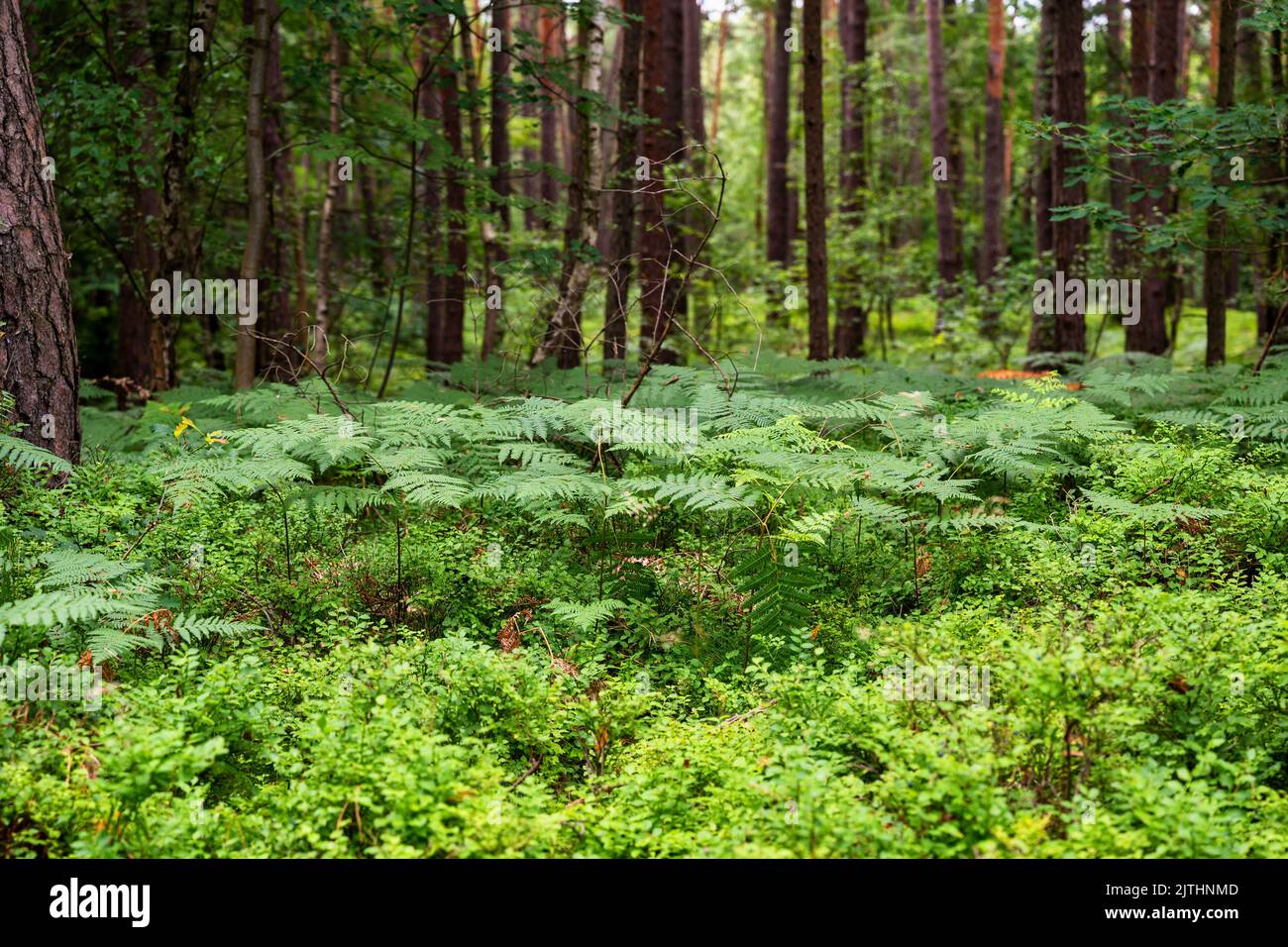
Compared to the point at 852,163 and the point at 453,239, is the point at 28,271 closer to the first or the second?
the point at 453,239

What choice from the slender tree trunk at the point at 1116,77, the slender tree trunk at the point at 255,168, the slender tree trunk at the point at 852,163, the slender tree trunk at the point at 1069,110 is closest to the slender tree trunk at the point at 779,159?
the slender tree trunk at the point at 852,163

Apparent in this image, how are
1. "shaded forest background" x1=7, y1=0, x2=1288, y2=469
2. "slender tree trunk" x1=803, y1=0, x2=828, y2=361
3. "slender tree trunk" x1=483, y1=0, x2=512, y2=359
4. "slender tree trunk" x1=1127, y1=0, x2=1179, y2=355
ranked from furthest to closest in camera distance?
"slender tree trunk" x1=1127, y1=0, x2=1179, y2=355 < "slender tree trunk" x1=803, y1=0, x2=828, y2=361 < "slender tree trunk" x1=483, y1=0, x2=512, y2=359 < "shaded forest background" x1=7, y1=0, x2=1288, y2=469

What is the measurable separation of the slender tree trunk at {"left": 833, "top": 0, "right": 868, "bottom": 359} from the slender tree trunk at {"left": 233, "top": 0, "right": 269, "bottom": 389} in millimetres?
10011

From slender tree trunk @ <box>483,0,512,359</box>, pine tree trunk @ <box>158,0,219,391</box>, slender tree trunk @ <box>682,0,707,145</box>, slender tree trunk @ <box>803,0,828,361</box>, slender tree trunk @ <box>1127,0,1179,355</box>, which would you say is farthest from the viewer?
slender tree trunk @ <box>682,0,707,145</box>

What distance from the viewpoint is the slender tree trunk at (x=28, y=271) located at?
5.71 meters

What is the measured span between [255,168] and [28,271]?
146 inches

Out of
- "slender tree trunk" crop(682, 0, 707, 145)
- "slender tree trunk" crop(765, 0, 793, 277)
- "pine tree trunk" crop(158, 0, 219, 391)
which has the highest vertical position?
"slender tree trunk" crop(682, 0, 707, 145)

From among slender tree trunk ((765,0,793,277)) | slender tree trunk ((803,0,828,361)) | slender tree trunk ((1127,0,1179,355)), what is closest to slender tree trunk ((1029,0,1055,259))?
slender tree trunk ((1127,0,1179,355))

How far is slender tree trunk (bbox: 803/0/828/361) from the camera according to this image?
1115 centimetres

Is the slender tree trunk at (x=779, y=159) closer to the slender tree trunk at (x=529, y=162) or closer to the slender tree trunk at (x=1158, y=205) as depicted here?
the slender tree trunk at (x=529, y=162)

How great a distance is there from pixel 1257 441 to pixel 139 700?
7.52 meters

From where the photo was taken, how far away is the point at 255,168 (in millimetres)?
9109

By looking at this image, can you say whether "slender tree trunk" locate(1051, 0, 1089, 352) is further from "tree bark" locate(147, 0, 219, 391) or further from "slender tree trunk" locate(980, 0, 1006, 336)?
"slender tree trunk" locate(980, 0, 1006, 336)

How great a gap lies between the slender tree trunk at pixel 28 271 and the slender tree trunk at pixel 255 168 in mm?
Answer: 2952
